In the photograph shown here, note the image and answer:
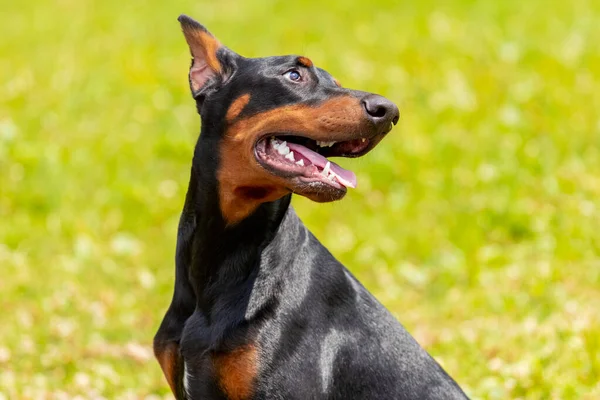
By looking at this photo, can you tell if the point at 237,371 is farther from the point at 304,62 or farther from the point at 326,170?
the point at 304,62

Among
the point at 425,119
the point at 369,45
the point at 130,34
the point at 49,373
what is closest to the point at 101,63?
the point at 130,34

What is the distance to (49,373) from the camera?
22.4 feet

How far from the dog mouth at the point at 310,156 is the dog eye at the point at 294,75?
0.91 ft

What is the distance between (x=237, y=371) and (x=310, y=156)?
1022mm

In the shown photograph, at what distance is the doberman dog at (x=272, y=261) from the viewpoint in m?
3.90

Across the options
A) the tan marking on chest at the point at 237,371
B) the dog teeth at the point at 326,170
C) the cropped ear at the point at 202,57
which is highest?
the cropped ear at the point at 202,57

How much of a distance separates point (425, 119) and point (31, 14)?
7.17m

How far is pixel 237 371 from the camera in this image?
12.8 feet

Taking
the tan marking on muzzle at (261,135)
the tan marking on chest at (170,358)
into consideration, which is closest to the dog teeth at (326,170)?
the tan marking on muzzle at (261,135)

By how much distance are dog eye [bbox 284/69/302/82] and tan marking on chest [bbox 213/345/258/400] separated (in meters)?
1.26

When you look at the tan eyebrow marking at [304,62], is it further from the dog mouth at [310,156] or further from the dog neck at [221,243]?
the dog neck at [221,243]

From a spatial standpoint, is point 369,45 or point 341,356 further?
point 369,45

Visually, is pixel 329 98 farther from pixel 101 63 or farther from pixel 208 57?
pixel 101 63

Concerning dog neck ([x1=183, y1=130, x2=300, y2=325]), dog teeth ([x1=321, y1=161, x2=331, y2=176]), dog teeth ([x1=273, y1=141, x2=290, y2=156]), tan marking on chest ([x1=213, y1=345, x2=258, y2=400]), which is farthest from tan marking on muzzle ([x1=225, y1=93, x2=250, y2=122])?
tan marking on chest ([x1=213, y1=345, x2=258, y2=400])
